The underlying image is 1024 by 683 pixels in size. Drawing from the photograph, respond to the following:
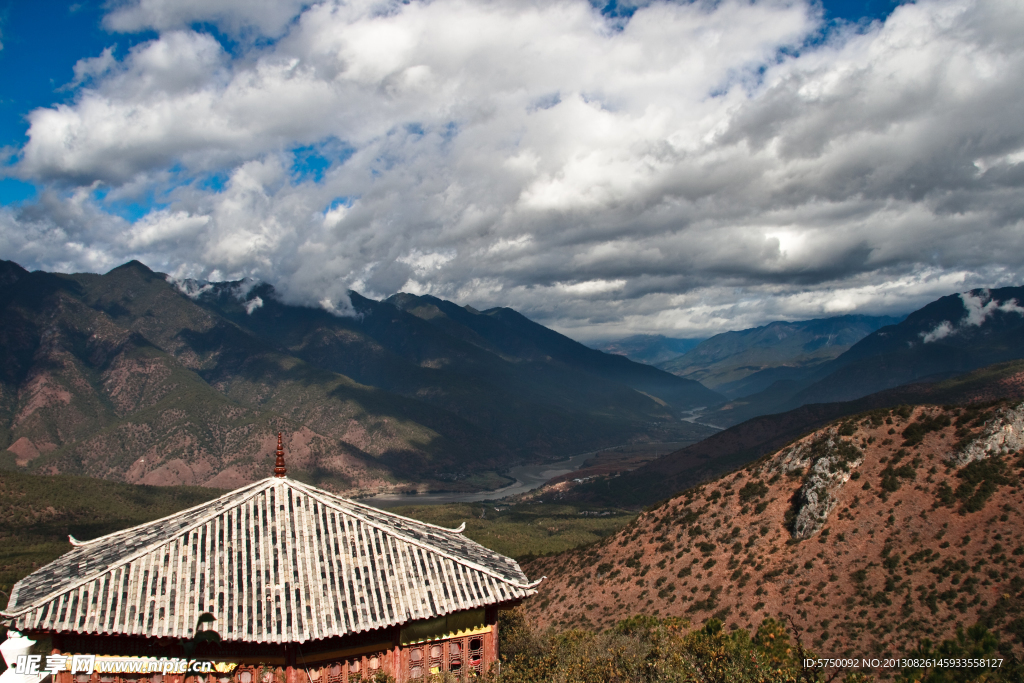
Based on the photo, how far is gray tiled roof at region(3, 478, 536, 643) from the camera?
2347 cm

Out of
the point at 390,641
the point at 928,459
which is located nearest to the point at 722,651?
the point at 390,641

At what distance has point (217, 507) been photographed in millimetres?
28500

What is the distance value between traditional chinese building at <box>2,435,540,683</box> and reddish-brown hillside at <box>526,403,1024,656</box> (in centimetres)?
3830

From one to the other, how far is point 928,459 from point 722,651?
165 feet

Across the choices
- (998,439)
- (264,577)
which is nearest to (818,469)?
(998,439)

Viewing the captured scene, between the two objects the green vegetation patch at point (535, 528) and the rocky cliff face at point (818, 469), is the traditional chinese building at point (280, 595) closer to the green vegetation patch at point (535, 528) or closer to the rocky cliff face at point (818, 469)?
the rocky cliff face at point (818, 469)

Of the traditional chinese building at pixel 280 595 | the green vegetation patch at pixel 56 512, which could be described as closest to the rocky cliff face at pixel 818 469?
the traditional chinese building at pixel 280 595

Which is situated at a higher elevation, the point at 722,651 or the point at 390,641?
the point at 390,641

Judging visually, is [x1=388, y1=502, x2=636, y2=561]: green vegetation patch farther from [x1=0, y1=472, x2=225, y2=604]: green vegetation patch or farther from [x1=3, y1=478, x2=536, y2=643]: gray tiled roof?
[x1=3, y1=478, x2=536, y2=643]: gray tiled roof

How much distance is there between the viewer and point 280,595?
24969 millimetres

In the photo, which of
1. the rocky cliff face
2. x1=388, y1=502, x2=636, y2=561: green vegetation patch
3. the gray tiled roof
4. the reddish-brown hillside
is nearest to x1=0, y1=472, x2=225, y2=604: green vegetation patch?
x1=388, y1=502, x2=636, y2=561: green vegetation patch

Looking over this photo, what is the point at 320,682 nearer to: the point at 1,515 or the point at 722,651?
the point at 722,651

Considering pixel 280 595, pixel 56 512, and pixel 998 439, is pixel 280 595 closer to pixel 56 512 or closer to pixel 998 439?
pixel 998 439

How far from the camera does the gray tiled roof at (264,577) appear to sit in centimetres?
2347
